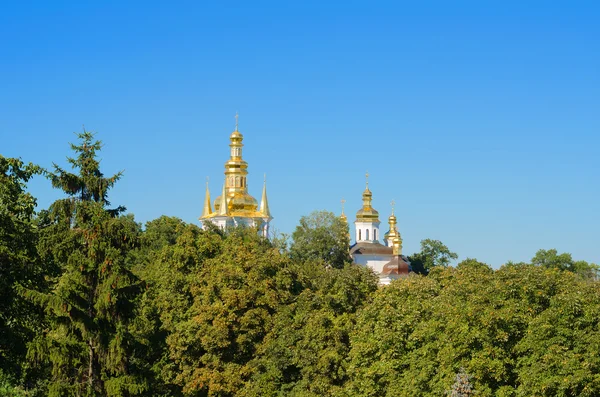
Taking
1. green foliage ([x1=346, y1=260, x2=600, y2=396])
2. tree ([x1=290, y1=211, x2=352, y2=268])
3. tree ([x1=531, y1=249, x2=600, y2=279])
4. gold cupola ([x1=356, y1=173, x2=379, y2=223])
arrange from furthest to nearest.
A: gold cupola ([x1=356, y1=173, x2=379, y2=223]) → tree ([x1=531, y1=249, x2=600, y2=279]) → tree ([x1=290, y1=211, x2=352, y2=268]) → green foliage ([x1=346, y1=260, x2=600, y2=396])

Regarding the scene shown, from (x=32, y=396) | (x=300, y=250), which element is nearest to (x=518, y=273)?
(x=32, y=396)

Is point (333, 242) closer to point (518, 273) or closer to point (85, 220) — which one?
point (518, 273)

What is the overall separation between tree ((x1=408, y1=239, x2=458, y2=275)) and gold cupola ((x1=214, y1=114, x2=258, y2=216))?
67.5 feet

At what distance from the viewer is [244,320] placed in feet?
174

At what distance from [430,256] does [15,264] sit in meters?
112

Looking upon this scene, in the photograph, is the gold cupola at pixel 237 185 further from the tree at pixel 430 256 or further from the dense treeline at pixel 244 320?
the dense treeline at pixel 244 320

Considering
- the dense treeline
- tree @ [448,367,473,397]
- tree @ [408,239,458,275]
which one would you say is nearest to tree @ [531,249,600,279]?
tree @ [408,239,458,275]

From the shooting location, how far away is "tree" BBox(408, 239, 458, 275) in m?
142

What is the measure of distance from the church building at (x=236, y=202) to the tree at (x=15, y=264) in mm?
93743

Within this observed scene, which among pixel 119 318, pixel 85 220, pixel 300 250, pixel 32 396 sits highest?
pixel 300 250

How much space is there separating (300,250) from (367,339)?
55.6 metres

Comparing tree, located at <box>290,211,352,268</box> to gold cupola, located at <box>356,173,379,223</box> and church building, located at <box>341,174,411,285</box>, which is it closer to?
church building, located at <box>341,174,411,285</box>

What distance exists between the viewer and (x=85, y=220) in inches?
1467

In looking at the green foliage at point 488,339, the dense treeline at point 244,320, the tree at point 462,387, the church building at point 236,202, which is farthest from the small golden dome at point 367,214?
the tree at point 462,387
